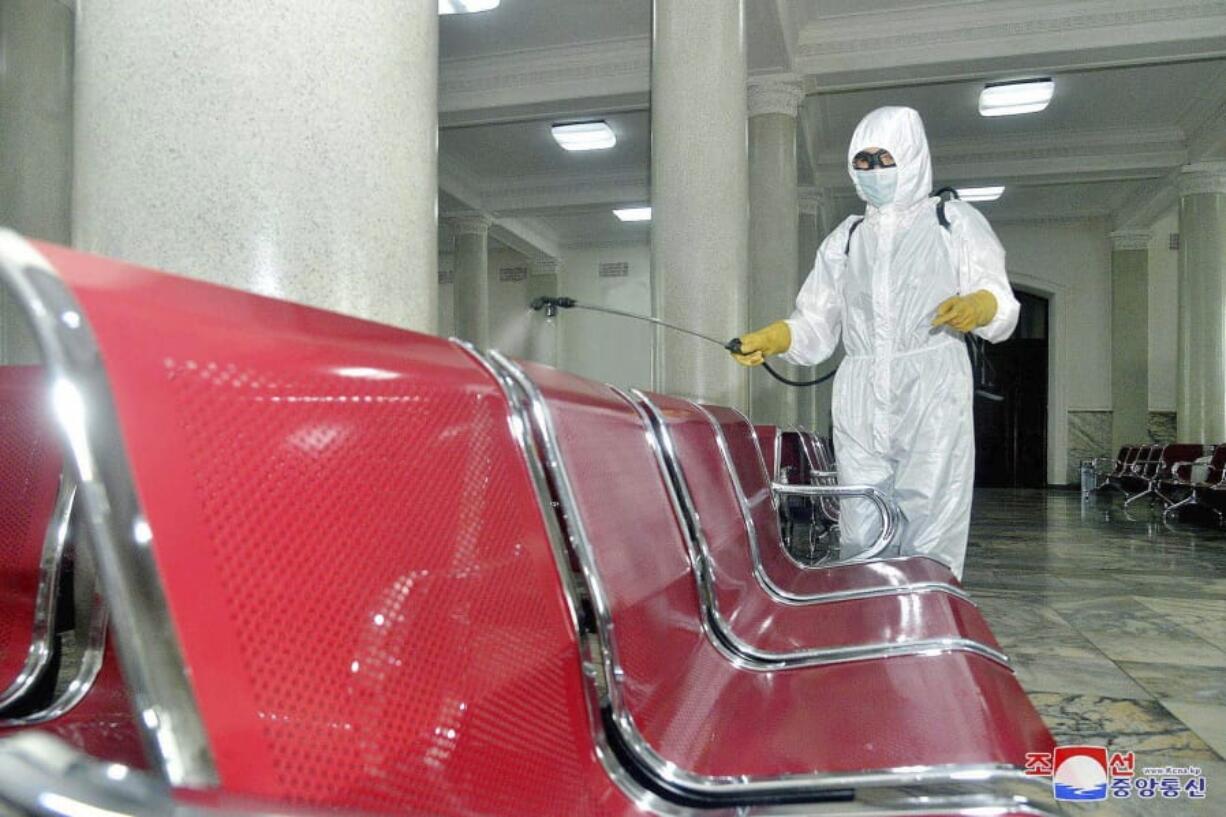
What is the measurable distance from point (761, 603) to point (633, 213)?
15111mm

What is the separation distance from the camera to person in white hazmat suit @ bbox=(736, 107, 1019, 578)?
334 cm

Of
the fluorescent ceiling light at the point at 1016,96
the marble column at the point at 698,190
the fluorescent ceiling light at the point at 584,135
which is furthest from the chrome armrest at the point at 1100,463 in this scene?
the marble column at the point at 698,190

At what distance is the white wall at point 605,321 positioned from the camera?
19.0m

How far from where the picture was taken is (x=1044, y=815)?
2.82ft

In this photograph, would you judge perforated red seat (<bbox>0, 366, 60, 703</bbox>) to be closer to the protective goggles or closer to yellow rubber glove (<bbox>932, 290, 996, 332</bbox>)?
yellow rubber glove (<bbox>932, 290, 996, 332</bbox>)

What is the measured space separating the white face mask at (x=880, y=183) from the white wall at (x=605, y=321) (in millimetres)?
15154

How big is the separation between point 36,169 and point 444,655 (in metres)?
6.71

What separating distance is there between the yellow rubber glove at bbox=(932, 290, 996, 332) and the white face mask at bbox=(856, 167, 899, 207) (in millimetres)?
585

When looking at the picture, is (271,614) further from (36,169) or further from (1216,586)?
(36,169)

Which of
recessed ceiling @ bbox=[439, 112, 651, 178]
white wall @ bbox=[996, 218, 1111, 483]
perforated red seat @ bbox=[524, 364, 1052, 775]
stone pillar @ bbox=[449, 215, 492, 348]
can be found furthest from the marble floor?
stone pillar @ bbox=[449, 215, 492, 348]

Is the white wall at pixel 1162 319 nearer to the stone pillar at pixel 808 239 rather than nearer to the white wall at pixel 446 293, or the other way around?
the stone pillar at pixel 808 239

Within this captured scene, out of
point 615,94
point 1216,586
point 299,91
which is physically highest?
point 615,94

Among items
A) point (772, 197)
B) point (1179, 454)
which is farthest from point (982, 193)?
point (772, 197)

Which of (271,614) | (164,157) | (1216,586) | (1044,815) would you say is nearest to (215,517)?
(271,614)
